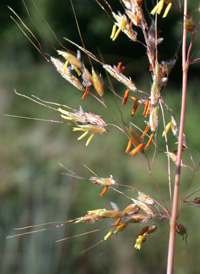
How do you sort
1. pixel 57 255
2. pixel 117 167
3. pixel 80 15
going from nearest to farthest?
pixel 57 255, pixel 117 167, pixel 80 15

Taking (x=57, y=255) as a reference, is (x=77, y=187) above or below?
above

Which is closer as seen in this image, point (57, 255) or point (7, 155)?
point (57, 255)

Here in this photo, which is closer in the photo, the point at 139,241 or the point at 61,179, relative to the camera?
the point at 139,241

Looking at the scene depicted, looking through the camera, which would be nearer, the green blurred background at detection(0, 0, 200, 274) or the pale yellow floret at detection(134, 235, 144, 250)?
the pale yellow floret at detection(134, 235, 144, 250)

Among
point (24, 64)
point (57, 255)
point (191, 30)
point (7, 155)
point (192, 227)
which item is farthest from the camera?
point (24, 64)

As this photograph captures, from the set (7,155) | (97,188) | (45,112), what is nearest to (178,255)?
(97,188)

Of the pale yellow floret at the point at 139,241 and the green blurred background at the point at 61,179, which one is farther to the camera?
the green blurred background at the point at 61,179

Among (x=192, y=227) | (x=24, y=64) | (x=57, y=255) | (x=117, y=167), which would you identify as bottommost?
(x=57, y=255)

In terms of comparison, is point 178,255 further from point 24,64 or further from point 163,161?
point 24,64
